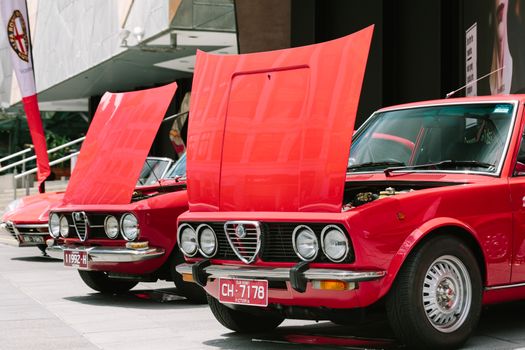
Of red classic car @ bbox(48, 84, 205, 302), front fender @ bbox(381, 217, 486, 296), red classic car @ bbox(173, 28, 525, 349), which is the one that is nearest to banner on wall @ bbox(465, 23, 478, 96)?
red classic car @ bbox(48, 84, 205, 302)

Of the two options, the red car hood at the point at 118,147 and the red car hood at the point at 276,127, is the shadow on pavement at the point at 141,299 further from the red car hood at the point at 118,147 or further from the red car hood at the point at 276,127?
the red car hood at the point at 276,127

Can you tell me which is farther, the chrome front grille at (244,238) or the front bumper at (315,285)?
the chrome front grille at (244,238)

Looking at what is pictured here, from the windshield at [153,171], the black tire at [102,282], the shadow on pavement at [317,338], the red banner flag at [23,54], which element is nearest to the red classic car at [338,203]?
the shadow on pavement at [317,338]

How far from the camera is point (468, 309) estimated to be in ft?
17.9

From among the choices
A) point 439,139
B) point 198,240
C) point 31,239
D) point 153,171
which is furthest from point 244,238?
point 31,239

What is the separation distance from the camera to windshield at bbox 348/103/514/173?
6.03m

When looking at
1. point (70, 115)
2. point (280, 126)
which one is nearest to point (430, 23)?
point (280, 126)

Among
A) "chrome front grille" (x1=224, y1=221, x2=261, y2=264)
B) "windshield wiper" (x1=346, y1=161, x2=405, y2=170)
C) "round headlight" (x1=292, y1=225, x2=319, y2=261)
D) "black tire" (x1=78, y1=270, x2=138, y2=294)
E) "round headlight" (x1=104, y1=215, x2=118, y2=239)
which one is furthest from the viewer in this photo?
"black tire" (x1=78, y1=270, x2=138, y2=294)

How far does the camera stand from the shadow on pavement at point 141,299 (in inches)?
328

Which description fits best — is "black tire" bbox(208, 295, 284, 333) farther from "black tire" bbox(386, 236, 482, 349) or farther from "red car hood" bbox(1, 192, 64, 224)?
"red car hood" bbox(1, 192, 64, 224)

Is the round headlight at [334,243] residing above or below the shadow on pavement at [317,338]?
above

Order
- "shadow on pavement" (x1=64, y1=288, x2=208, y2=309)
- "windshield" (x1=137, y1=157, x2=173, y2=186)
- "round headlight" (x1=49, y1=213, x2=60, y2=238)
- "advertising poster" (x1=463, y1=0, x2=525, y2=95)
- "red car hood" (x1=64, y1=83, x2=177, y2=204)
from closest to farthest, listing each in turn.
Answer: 1. "shadow on pavement" (x1=64, y1=288, x2=208, y2=309)
2. "red car hood" (x1=64, y1=83, x2=177, y2=204)
3. "round headlight" (x1=49, y1=213, x2=60, y2=238)
4. "windshield" (x1=137, y1=157, x2=173, y2=186)
5. "advertising poster" (x1=463, y1=0, x2=525, y2=95)

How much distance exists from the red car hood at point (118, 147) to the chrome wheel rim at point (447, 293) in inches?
148

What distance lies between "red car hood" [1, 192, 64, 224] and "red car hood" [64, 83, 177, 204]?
3.49m
